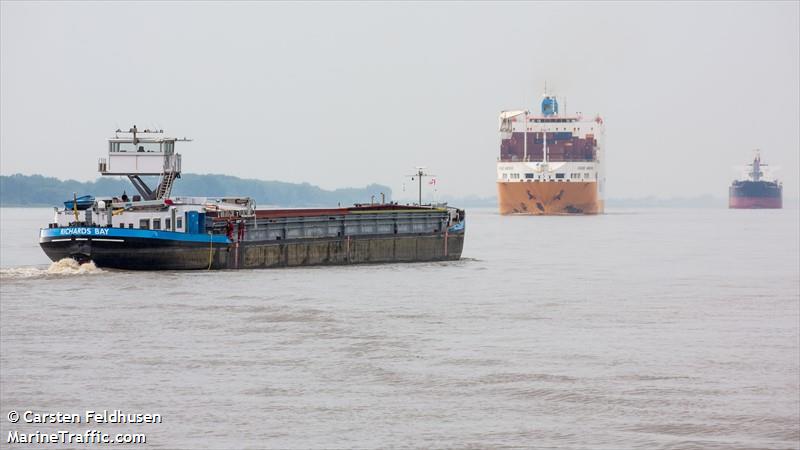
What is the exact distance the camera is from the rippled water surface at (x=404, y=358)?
865 inches

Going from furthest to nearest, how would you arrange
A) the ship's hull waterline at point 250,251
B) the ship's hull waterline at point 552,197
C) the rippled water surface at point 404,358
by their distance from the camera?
the ship's hull waterline at point 552,197 < the ship's hull waterline at point 250,251 < the rippled water surface at point 404,358

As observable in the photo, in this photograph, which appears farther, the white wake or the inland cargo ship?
the inland cargo ship

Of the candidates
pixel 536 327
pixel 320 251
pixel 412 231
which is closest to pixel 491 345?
pixel 536 327

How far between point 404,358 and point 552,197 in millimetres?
159797

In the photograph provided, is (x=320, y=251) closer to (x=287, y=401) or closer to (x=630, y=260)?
(x=630, y=260)

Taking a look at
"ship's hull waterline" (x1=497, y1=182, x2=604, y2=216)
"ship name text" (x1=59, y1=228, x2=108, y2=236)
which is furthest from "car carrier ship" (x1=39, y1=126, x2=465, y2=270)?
"ship's hull waterline" (x1=497, y1=182, x2=604, y2=216)

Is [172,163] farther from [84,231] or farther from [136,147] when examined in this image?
[84,231]

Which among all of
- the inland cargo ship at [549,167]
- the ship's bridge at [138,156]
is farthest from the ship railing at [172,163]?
the inland cargo ship at [549,167]

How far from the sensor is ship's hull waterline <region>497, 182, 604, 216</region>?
617 feet

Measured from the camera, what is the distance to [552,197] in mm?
187875

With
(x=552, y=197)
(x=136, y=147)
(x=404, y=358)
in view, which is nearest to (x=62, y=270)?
(x=136, y=147)

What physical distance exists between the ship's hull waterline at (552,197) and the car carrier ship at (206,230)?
4477 inches

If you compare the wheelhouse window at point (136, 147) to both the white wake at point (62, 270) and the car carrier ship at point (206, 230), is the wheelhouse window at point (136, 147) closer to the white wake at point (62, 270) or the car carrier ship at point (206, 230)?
the car carrier ship at point (206, 230)

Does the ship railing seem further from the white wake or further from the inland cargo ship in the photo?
the inland cargo ship
